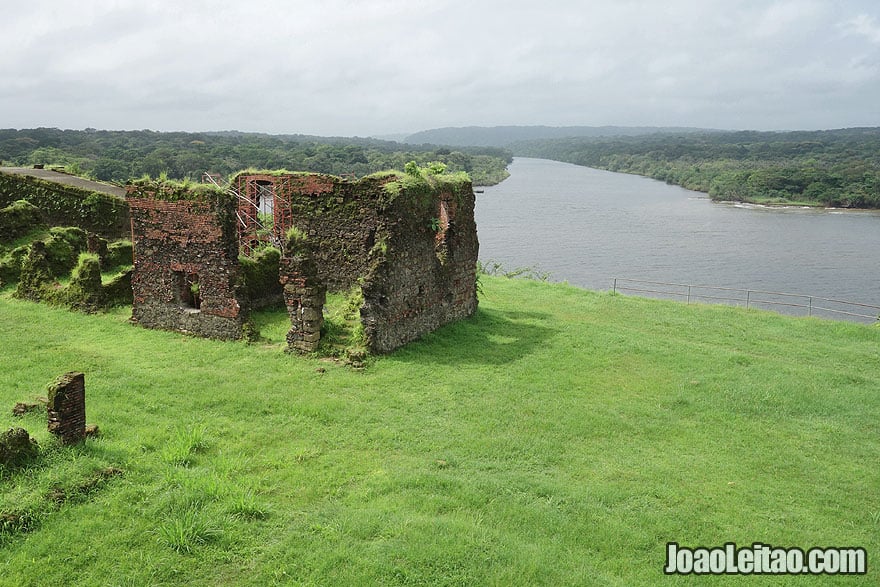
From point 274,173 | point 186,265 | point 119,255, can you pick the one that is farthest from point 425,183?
point 119,255

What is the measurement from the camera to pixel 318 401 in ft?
37.2

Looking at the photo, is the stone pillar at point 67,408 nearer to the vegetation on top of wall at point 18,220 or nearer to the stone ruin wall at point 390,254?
the stone ruin wall at point 390,254

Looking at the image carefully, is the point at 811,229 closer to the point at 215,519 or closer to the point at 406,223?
the point at 406,223

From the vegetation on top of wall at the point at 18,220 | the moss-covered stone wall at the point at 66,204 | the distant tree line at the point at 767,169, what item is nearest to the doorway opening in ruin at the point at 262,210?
the moss-covered stone wall at the point at 66,204

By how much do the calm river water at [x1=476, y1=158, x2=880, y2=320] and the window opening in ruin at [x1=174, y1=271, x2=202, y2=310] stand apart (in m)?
26.7

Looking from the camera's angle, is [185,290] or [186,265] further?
[185,290]

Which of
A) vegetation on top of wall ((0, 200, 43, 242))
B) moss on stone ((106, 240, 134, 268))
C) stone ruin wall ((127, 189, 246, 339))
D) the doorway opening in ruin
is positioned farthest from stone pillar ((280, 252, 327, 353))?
vegetation on top of wall ((0, 200, 43, 242))

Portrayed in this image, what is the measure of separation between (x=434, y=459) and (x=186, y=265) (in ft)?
28.2

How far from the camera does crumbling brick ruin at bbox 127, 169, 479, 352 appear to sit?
45.9 ft

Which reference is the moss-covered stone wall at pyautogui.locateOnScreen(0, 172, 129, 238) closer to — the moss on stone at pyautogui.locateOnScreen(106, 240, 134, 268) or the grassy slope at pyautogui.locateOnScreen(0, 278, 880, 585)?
the moss on stone at pyautogui.locateOnScreen(106, 240, 134, 268)

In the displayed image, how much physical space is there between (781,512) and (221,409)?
8394mm

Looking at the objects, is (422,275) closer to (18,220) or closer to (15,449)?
(15,449)

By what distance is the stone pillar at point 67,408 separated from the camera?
8477mm

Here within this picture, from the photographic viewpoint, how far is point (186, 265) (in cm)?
1509
